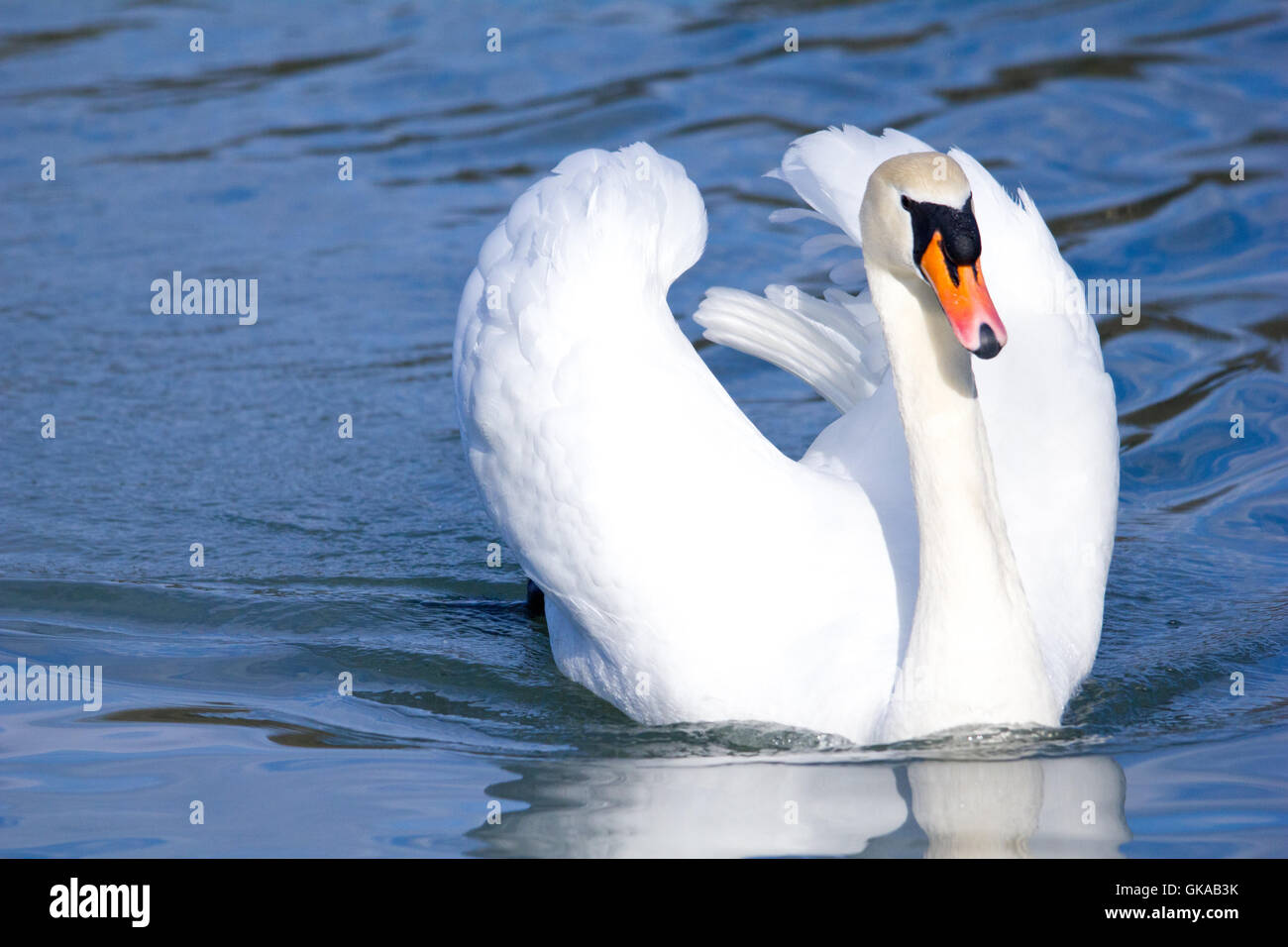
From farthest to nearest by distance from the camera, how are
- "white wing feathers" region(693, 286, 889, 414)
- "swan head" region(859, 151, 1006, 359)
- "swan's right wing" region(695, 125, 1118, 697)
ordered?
"white wing feathers" region(693, 286, 889, 414) → "swan's right wing" region(695, 125, 1118, 697) → "swan head" region(859, 151, 1006, 359)

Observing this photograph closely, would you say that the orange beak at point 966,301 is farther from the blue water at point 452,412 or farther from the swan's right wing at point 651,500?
the blue water at point 452,412

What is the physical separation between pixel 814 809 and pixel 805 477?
3.98 ft

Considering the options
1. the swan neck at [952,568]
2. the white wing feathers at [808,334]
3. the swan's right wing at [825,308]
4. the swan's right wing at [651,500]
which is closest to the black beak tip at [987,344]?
the swan neck at [952,568]

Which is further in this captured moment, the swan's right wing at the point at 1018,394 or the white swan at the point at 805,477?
the swan's right wing at the point at 1018,394

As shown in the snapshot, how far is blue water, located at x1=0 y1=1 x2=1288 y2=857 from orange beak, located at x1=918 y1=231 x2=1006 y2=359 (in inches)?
44.8

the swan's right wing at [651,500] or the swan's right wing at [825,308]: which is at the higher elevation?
the swan's right wing at [825,308]

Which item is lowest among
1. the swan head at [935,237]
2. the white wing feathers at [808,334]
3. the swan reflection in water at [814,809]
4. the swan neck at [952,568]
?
the swan reflection in water at [814,809]

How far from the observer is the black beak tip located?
171 inches

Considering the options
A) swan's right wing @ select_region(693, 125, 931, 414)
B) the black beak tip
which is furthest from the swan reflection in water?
swan's right wing @ select_region(693, 125, 931, 414)

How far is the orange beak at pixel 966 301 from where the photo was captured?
437 centimetres

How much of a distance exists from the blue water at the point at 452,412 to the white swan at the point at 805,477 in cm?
18

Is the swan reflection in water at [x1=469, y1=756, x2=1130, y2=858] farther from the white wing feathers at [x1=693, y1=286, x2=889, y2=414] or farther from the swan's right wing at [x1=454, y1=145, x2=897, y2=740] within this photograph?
the white wing feathers at [x1=693, y1=286, x2=889, y2=414]

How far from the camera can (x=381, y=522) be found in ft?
24.3

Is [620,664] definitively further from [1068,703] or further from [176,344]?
[176,344]
